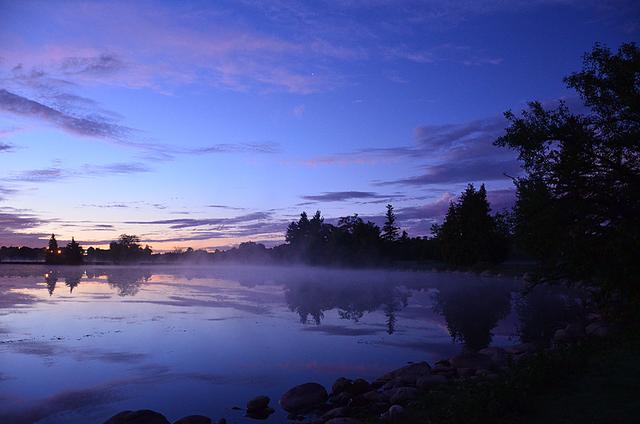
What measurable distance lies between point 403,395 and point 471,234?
78.9 metres

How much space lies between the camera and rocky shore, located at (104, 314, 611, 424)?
497 inches

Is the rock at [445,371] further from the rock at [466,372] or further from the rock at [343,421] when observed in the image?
the rock at [343,421]

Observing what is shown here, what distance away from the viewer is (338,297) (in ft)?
164

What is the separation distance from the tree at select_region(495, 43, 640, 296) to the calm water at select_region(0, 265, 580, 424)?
7434mm

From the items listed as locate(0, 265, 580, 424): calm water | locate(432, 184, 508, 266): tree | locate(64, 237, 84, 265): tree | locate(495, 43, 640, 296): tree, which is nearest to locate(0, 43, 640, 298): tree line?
locate(495, 43, 640, 296): tree

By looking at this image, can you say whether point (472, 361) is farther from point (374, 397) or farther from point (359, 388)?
point (374, 397)

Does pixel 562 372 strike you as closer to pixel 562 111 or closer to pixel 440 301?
pixel 562 111

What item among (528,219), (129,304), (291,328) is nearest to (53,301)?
(129,304)

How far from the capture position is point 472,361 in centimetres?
1809

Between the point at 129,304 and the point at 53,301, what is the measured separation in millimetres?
7162

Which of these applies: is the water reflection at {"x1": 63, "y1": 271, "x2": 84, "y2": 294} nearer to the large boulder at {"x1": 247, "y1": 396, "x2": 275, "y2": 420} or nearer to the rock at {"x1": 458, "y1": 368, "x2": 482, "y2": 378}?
the large boulder at {"x1": 247, "y1": 396, "x2": 275, "y2": 420}

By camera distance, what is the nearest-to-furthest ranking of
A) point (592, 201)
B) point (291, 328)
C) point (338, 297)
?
point (592, 201), point (291, 328), point (338, 297)

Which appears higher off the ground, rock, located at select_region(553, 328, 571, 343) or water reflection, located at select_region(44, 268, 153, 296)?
rock, located at select_region(553, 328, 571, 343)

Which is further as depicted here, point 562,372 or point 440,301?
point 440,301
